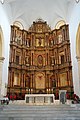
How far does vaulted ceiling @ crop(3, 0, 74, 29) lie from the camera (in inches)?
793

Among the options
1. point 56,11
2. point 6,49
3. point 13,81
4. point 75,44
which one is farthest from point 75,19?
point 13,81

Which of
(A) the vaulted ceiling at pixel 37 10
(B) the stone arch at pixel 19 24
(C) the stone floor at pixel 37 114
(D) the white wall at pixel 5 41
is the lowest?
(C) the stone floor at pixel 37 114

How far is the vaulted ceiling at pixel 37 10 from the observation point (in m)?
20.1

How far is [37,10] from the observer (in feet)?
73.8

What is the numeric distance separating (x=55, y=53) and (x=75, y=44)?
143 inches

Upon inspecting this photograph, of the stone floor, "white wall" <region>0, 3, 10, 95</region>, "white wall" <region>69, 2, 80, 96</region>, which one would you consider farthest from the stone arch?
the stone floor

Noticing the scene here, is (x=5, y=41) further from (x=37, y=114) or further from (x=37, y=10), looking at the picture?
(x=37, y=114)

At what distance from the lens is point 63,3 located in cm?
2002

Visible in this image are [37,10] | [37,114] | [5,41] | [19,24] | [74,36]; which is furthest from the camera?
[19,24]

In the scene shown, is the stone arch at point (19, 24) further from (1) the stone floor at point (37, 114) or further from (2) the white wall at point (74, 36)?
(1) the stone floor at point (37, 114)

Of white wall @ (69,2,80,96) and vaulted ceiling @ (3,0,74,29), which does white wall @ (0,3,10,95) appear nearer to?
vaulted ceiling @ (3,0,74,29)

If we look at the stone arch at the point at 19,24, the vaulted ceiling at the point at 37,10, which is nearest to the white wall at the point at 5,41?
the vaulted ceiling at the point at 37,10

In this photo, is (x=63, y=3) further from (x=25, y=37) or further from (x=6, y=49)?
(x=6, y=49)

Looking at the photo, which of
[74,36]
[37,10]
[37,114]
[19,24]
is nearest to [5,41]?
[19,24]
